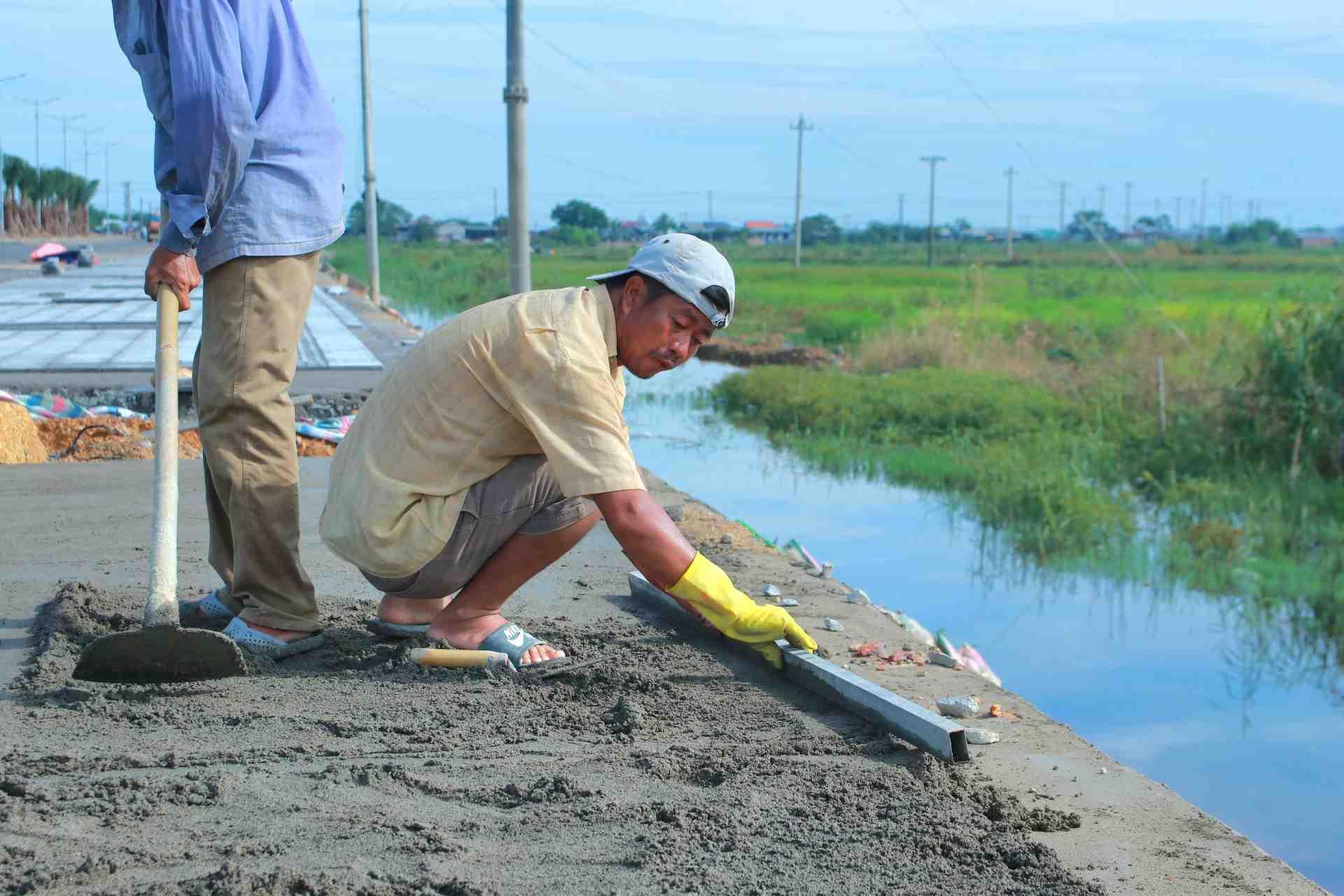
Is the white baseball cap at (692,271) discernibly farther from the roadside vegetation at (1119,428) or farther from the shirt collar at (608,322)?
the roadside vegetation at (1119,428)

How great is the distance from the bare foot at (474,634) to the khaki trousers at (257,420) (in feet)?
1.22

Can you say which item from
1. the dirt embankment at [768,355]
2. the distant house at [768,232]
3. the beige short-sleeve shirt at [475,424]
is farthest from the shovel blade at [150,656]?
the distant house at [768,232]

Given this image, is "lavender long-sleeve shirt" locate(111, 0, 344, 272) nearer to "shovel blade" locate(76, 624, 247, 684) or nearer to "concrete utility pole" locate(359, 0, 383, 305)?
"shovel blade" locate(76, 624, 247, 684)

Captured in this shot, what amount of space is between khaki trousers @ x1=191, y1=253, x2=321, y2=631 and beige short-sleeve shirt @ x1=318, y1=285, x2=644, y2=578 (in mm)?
197

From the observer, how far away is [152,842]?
2.42 meters

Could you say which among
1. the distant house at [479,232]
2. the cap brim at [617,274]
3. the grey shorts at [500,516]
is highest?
the distant house at [479,232]

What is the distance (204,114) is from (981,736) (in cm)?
233

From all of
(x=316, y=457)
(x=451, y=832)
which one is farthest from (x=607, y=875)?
(x=316, y=457)

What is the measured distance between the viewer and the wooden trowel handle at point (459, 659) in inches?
139

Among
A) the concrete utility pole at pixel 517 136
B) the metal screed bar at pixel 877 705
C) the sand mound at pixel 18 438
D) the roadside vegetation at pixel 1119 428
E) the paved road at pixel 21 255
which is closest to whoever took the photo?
the metal screed bar at pixel 877 705

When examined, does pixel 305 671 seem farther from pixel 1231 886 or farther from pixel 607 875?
→ pixel 1231 886

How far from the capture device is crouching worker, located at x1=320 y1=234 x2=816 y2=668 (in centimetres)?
314

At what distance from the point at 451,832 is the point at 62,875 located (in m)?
0.64

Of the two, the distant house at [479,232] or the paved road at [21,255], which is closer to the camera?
the paved road at [21,255]
